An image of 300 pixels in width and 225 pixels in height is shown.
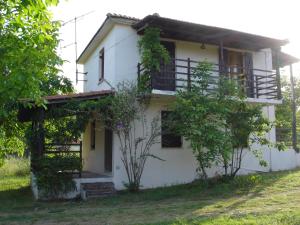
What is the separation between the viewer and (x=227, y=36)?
1495 cm

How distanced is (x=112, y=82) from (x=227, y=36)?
199 inches

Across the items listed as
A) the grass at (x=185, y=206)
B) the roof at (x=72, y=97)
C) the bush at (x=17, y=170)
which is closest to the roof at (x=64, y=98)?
the roof at (x=72, y=97)

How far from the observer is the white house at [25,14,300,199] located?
1381 centimetres

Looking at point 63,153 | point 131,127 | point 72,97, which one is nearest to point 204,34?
point 131,127

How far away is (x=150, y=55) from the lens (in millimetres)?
13117

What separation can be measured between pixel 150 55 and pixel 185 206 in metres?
5.84

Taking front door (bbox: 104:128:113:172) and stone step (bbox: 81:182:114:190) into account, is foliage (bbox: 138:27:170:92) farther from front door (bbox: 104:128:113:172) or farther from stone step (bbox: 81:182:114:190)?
stone step (bbox: 81:182:114:190)

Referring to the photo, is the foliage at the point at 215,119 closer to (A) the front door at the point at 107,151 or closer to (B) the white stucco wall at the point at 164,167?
(B) the white stucco wall at the point at 164,167

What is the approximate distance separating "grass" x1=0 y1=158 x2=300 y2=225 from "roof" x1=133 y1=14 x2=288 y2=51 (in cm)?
575

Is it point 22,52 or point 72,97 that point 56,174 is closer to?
point 72,97

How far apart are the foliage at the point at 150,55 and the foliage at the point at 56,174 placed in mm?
3583

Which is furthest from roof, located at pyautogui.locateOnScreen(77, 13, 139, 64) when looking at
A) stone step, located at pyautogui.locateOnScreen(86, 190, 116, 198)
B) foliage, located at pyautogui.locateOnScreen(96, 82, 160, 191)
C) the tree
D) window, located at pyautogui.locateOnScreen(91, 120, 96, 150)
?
the tree

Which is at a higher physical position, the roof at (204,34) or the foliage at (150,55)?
the roof at (204,34)

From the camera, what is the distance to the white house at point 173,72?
13.8 meters
